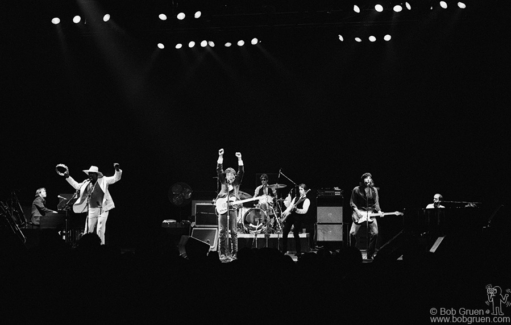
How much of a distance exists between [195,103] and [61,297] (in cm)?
1135

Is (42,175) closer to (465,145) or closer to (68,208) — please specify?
(68,208)

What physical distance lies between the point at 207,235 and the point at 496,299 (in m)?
9.34

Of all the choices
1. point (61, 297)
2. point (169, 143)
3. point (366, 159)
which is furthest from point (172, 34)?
point (61, 297)

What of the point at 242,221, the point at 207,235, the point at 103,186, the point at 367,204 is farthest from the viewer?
the point at 242,221

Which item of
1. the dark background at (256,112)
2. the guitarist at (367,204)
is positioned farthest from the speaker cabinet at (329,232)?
the guitarist at (367,204)

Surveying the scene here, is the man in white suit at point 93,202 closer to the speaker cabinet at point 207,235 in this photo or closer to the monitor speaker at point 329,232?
the speaker cabinet at point 207,235

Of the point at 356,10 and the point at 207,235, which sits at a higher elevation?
the point at 356,10

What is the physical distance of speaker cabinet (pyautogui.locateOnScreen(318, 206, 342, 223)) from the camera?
13281 millimetres

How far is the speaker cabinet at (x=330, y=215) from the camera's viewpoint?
13281 mm

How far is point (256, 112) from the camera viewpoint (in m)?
14.2

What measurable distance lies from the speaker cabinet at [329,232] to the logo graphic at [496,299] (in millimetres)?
9804

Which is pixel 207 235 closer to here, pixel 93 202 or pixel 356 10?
pixel 93 202

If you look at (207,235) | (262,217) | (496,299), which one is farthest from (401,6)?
(496,299)

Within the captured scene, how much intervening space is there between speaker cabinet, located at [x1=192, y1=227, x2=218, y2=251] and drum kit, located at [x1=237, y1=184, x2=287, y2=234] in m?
0.78
